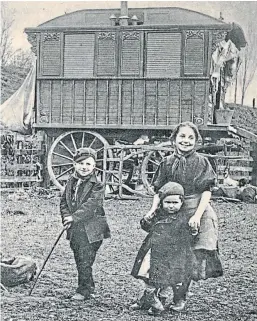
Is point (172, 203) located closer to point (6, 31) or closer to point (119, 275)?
point (119, 275)

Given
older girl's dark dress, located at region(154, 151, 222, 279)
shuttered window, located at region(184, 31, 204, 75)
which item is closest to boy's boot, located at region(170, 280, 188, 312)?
older girl's dark dress, located at region(154, 151, 222, 279)

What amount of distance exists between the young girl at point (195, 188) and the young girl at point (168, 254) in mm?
35

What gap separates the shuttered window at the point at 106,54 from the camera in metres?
4.33

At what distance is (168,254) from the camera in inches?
141

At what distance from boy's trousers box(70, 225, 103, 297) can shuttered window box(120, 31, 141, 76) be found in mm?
1244

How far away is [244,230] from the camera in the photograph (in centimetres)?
390

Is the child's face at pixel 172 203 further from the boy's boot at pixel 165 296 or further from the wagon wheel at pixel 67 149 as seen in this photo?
the wagon wheel at pixel 67 149

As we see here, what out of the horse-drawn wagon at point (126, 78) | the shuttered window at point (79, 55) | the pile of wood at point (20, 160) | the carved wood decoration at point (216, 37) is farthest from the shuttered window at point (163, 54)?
the pile of wood at point (20, 160)

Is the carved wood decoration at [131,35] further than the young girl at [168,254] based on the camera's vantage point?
Yes

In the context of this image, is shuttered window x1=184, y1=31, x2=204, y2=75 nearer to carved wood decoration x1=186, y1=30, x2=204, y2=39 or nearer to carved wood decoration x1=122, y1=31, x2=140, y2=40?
carved wood decoration x1=186, y1=30, x2=204, y2=39

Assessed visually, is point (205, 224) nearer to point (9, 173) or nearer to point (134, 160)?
point (134, 160)

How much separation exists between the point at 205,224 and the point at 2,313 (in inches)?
51.7

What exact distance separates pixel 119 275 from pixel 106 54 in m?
1.53

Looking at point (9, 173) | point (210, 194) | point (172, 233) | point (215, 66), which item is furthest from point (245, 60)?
point (9, 173)
